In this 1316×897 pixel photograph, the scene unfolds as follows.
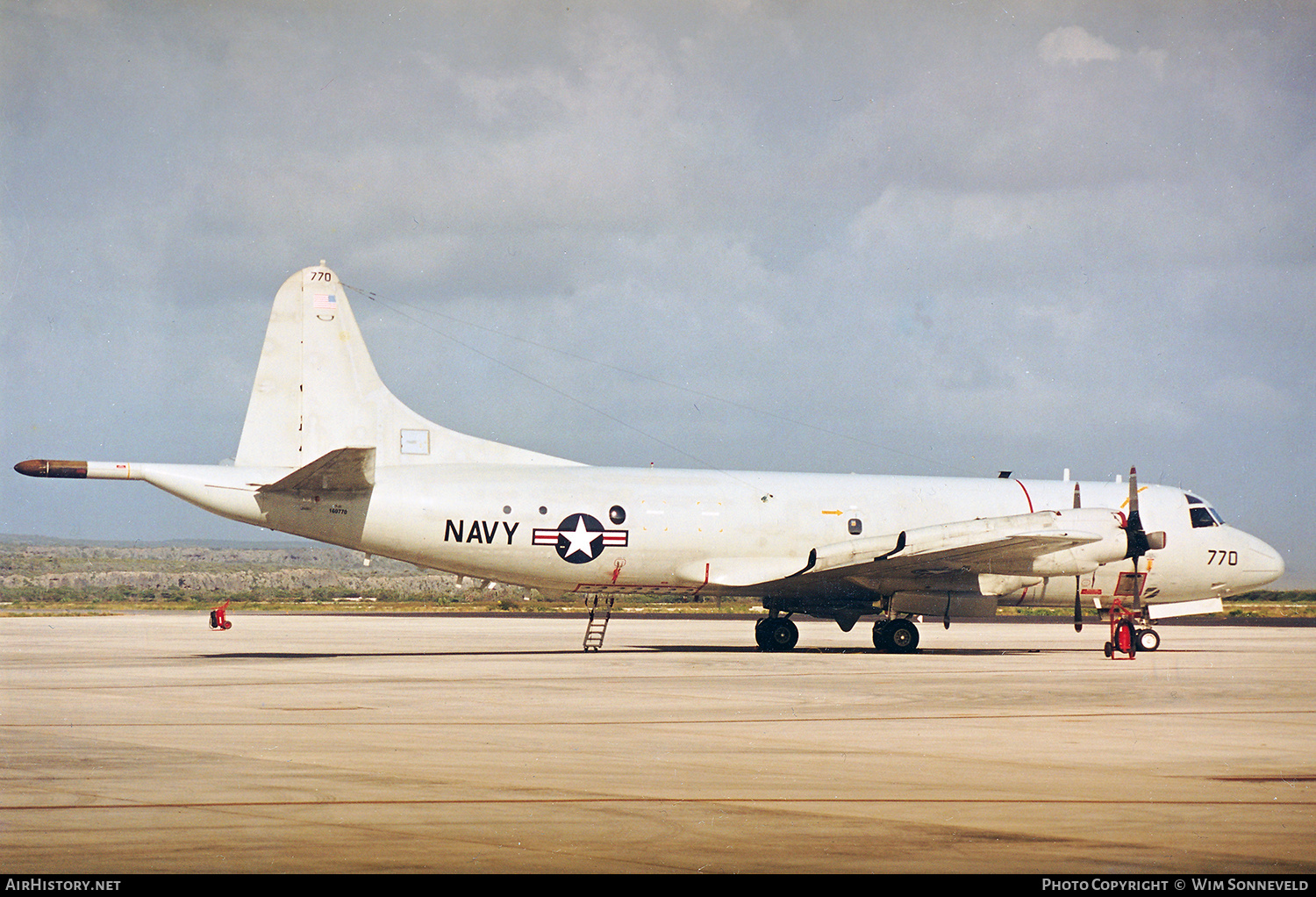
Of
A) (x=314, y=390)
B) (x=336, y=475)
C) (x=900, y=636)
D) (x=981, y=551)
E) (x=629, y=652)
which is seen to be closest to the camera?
(x=336, y=475)

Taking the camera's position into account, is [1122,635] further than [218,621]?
No

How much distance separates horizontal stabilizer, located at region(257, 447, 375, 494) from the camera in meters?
24.7

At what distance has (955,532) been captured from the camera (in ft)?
94.4

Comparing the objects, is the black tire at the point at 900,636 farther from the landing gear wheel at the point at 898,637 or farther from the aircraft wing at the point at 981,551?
the aircraft wing at the point at 981,551

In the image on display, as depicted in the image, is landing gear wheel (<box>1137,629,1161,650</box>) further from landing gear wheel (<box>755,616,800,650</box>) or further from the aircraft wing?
landing gear wheel (<box>755,616,800,650</box>)

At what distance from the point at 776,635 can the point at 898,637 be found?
308 cm

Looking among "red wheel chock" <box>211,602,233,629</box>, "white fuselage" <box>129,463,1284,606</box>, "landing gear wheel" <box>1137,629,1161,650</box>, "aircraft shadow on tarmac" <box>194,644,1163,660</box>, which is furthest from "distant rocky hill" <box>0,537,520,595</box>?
"landing gear wheel" <box>1137,629,1161,650</box>

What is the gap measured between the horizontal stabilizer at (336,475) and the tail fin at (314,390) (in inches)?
32.0

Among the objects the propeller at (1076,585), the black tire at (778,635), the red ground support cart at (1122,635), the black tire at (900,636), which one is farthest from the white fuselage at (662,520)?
the black tire at (778,635)

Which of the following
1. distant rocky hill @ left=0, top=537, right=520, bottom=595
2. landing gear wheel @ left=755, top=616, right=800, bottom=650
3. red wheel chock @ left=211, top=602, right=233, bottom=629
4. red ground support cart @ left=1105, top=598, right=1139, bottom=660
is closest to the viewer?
red ground support cart @ left=1105, top=598, right=1139, bottom=660

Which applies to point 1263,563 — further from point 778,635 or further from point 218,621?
point 218,621

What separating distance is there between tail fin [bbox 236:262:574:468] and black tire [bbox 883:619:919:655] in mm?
11645

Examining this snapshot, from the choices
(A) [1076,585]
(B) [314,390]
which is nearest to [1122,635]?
(A) [1076,585]

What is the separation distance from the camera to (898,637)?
29938 millimetres
